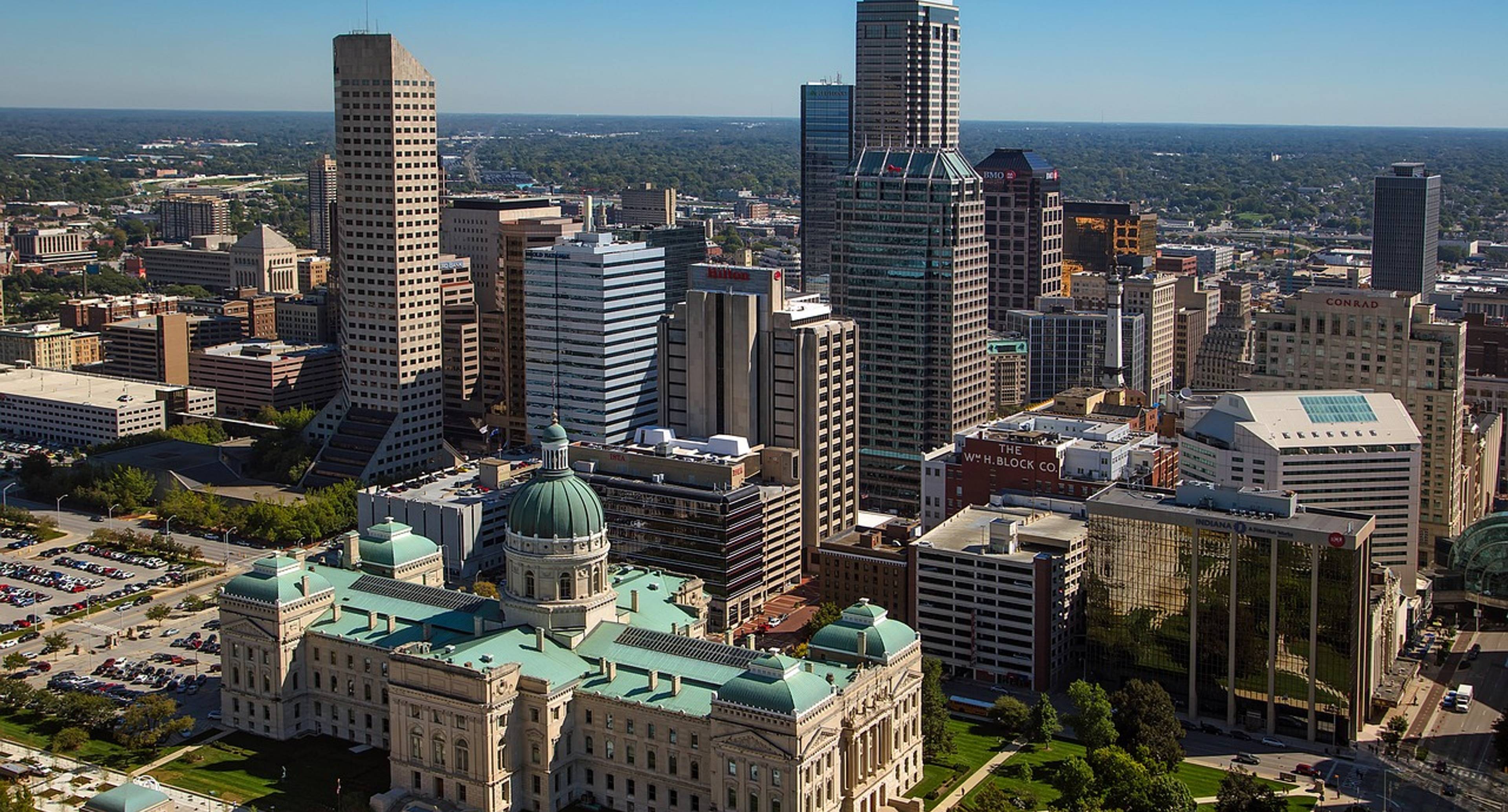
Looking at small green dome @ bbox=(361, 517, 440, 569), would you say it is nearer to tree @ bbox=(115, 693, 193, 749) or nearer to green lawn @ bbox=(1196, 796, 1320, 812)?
tree @ bbox=(115, 693, 193, 749)

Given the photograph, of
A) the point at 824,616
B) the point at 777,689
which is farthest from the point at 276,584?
the point at 824,616

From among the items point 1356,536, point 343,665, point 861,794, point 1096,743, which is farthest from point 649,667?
point 1356,536

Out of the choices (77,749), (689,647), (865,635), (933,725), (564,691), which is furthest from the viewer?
(933,725)

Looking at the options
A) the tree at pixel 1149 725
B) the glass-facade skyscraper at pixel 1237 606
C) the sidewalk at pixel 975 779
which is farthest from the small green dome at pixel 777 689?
the glass-facade skyscraper at pixel 1237 606

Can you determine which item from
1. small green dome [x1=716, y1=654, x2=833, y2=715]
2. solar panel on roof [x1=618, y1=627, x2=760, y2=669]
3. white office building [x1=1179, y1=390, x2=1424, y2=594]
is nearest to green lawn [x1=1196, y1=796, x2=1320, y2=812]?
small green dome [x1=716, y1=654, x2=833, y2=715]

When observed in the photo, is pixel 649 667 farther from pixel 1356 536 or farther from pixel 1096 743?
pixel 1356 536

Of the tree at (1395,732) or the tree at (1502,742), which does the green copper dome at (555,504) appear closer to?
the tree at (1395,732)

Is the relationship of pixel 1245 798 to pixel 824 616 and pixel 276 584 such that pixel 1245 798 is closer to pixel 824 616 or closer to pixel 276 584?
pixel 824 616
